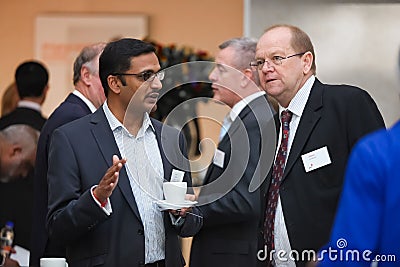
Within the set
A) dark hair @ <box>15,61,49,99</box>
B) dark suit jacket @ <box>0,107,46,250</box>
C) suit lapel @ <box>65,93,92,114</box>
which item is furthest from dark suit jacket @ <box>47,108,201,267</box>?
dark hair @ <box>15,61,49,99</box>

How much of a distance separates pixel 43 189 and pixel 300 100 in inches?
47.3

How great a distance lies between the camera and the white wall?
526cm

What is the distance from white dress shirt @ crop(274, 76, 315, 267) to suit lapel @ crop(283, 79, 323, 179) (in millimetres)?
29

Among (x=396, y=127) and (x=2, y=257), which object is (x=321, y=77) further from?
(x=396, y=127)

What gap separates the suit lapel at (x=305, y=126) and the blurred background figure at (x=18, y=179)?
1.72m

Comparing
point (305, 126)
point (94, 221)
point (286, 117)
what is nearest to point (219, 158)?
point (286, 117)

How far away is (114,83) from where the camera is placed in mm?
3352

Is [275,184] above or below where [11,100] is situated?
above

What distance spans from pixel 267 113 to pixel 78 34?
4.53 m

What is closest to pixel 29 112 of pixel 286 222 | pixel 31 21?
pixel 286 222

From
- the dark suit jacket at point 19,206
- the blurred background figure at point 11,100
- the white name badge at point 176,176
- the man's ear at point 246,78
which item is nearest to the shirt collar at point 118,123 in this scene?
the white name badge at point 176,176

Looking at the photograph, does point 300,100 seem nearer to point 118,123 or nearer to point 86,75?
point 118,123

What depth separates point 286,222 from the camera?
10.7 feet

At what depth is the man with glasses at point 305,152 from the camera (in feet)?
10.6
